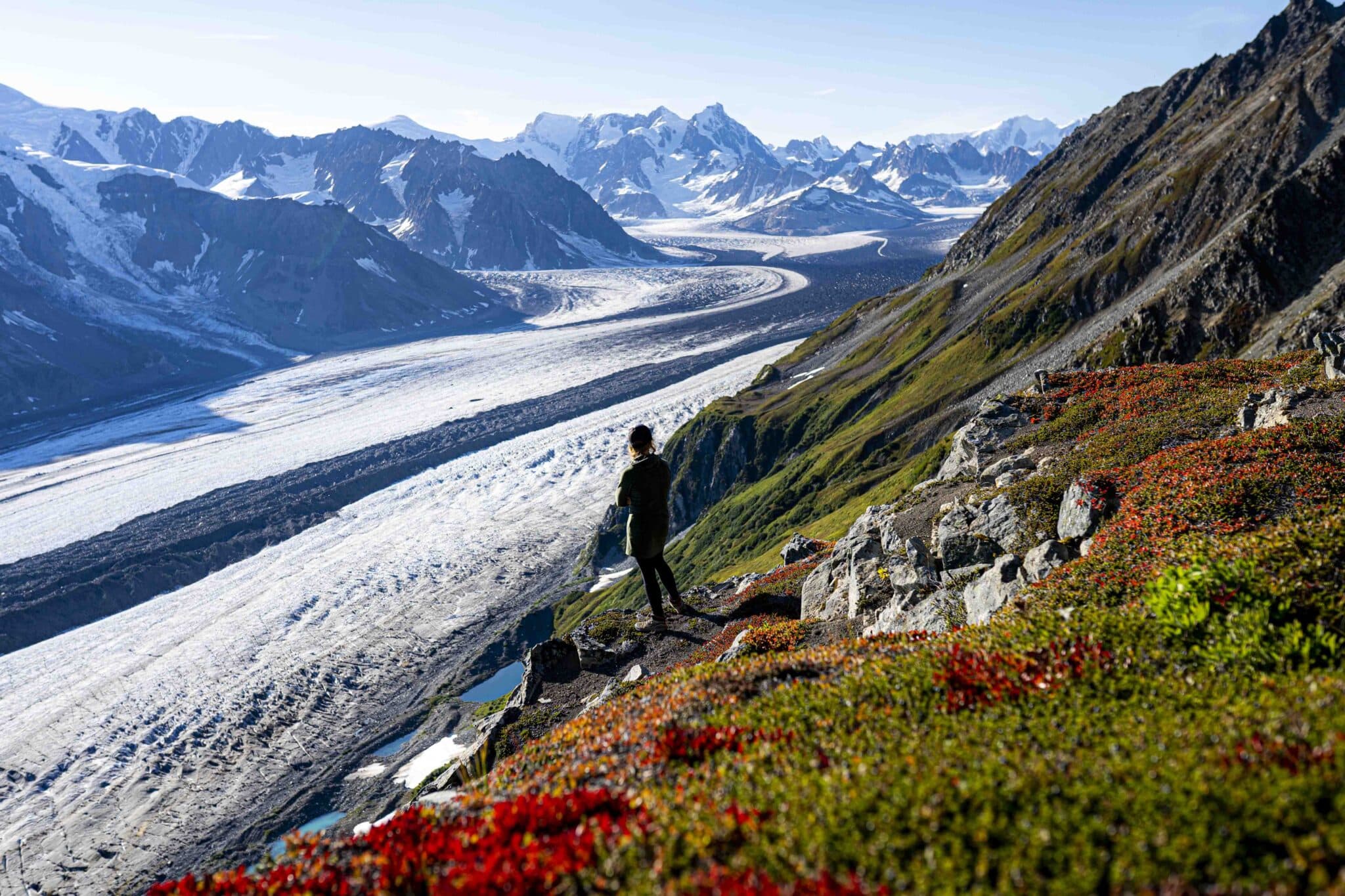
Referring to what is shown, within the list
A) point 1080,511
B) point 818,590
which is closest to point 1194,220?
point 818,590

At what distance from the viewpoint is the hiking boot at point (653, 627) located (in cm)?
2095

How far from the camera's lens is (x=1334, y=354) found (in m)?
21.6

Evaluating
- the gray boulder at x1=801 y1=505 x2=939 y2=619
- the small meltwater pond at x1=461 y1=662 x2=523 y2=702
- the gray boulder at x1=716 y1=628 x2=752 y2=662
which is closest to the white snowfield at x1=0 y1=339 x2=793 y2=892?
the small meltwater pond at x1=461 y1=662 x2=523 y2=702

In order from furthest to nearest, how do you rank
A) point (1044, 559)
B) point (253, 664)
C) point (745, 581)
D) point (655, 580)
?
point (253, 664) < point (745, 581) < point (655, 580) < point (1044, 559)

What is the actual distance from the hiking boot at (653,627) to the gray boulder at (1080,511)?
10.2 m

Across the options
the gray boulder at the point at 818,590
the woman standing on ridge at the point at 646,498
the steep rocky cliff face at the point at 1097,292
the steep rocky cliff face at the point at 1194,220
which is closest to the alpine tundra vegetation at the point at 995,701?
the gray boulder at the point at 818,590

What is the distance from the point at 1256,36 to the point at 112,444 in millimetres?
→ 225014

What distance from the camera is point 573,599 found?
82000 millimetres

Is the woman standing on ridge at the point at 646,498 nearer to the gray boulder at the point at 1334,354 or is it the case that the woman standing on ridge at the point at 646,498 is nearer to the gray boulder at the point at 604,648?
the gray boulder at the point at 604,648

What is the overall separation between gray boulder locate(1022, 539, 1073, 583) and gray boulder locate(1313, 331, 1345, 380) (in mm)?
12542

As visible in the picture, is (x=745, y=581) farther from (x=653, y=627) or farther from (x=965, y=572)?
(x=965, y=572)

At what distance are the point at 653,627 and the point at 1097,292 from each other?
81.1 meters

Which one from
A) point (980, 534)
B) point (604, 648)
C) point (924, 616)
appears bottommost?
point (604, 648)

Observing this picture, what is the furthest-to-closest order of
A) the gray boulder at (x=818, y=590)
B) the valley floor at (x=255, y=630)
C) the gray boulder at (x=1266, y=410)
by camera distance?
the valley floor at (x=255, y=630) < the gray boulder at (x=818, y=590) < the gray boulder at (x=1266, y=410)
